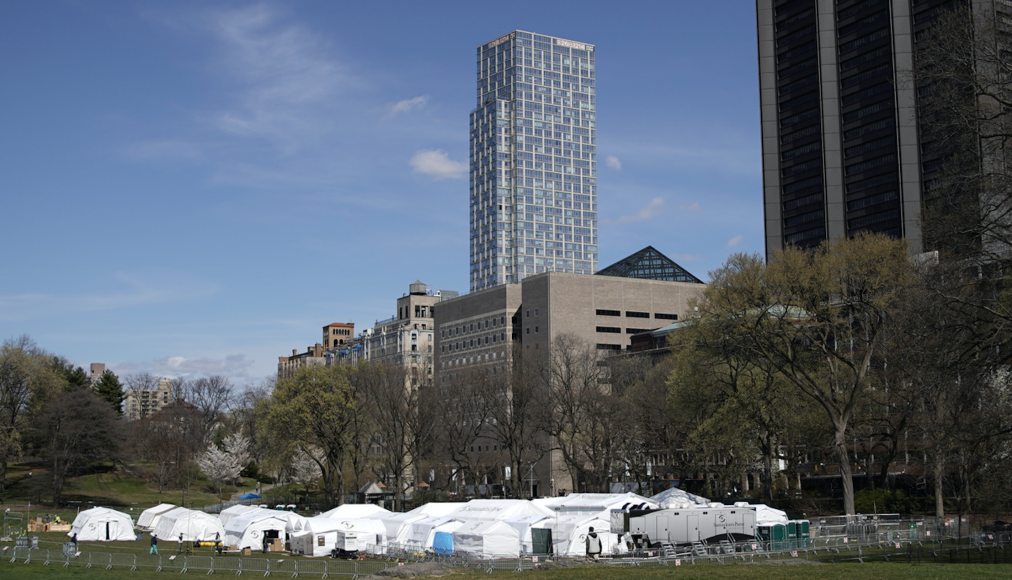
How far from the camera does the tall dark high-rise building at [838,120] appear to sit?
165875 mm

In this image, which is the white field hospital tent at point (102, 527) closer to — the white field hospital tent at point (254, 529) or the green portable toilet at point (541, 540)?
the white field hospital tent at point (254, 529)

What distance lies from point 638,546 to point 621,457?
5020 cm

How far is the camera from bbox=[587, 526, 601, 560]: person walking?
2168 inches

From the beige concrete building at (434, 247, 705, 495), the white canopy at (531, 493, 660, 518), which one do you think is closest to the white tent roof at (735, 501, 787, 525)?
the white canopy at (531, 493, 660, 518)

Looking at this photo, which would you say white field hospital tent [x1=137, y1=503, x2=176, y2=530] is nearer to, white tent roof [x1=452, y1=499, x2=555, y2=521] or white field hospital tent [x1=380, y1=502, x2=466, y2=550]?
white field hospital tent [x1=380, y1=502, x2=466, y2=550]

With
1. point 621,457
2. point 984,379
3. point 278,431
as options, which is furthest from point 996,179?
point 278,431

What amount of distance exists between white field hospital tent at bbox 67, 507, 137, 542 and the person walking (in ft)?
123

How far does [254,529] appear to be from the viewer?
67.9 metres

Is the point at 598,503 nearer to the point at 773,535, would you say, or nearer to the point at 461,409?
the point at 773,535

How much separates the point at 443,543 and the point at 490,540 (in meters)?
3.18

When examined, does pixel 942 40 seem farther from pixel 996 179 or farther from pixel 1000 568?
pixel 1000 568

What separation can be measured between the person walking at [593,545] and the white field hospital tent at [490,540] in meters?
3.80

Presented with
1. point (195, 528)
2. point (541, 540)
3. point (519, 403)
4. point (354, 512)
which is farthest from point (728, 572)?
point (519, 403)

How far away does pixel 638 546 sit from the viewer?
57969mm
